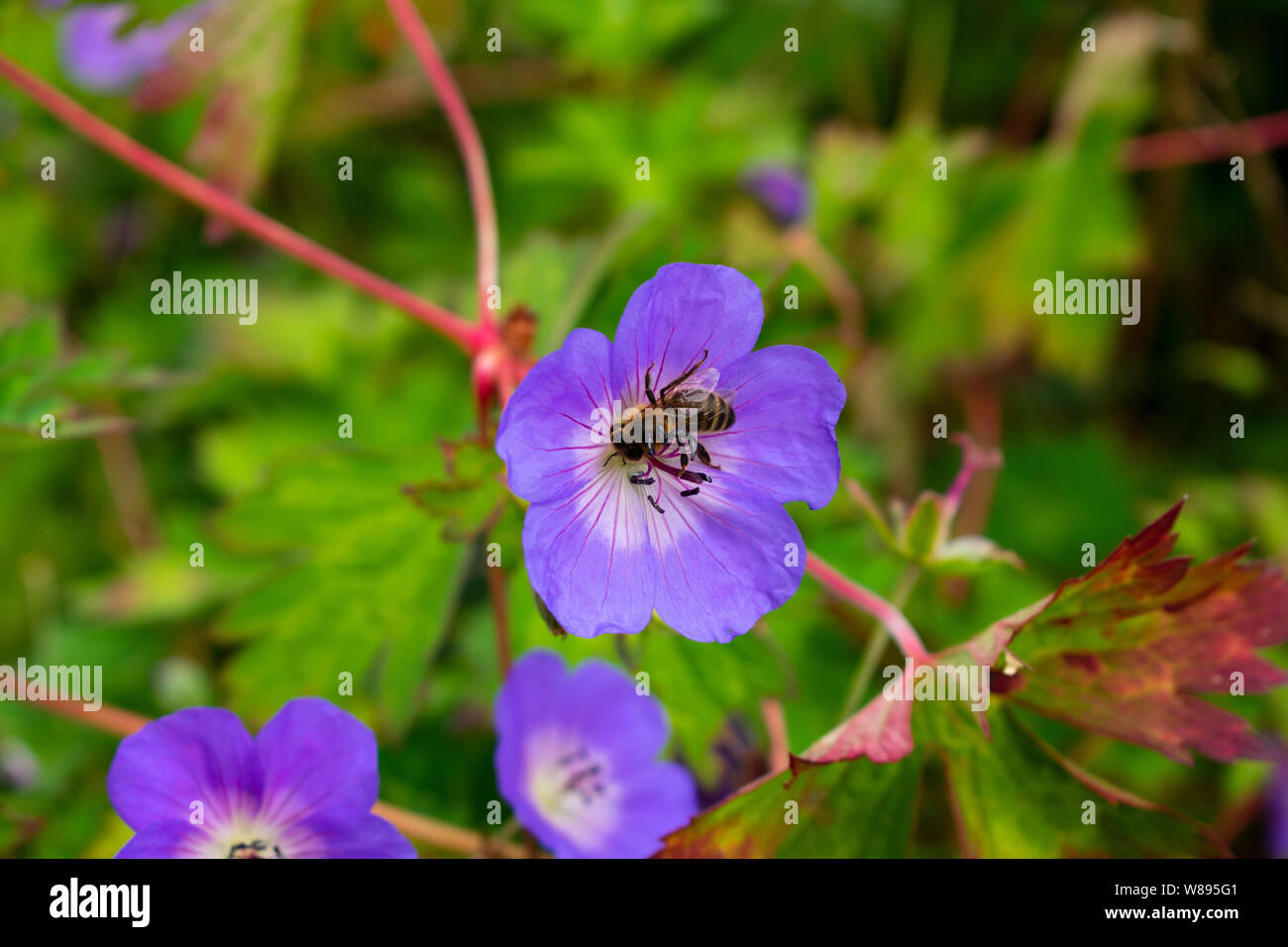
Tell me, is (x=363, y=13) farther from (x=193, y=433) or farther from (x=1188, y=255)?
(x=1188, y=255)

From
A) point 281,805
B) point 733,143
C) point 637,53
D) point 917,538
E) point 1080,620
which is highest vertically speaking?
point 637,53

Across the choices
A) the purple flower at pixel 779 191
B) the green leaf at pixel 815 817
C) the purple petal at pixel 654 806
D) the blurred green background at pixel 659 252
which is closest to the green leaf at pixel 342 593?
the blurred green background at pixel 659 252

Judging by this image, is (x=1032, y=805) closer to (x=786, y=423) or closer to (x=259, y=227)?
(x=786, y=423)

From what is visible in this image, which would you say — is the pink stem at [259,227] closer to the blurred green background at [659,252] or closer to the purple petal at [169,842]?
the blurred green background at [659,252]

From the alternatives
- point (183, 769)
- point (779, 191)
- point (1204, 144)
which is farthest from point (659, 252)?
point (1204, 144)
